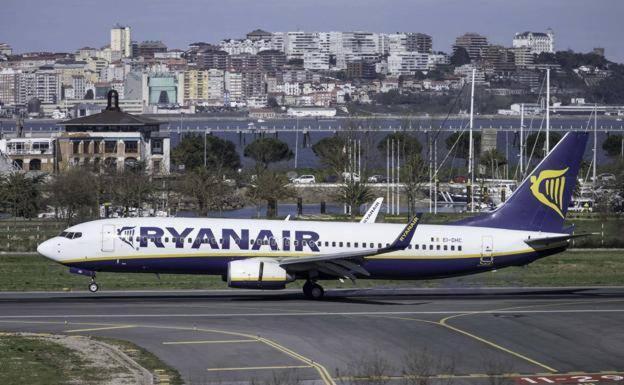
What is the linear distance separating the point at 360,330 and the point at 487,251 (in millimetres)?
12500

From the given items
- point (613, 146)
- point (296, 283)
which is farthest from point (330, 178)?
point (296, 283)

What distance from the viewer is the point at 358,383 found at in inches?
1250

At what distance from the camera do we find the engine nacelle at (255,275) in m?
48.4

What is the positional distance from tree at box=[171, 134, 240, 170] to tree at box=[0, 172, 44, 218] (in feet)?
148

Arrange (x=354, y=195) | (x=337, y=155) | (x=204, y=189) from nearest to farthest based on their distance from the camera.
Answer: (x=204, y=189), (x=354, y=195), (x=337, y=155)

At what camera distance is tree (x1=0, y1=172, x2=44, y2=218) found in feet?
339

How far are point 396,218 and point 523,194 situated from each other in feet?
147

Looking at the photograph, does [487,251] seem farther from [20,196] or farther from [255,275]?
[20,196]

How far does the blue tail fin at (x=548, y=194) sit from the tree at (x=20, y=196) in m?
59.9

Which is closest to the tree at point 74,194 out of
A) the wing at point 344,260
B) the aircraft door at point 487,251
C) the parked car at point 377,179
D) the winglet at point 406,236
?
the wing at point 344,260

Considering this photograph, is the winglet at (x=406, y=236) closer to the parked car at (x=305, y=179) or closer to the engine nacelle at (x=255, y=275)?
the engine nacelle at (x=255, y=275)

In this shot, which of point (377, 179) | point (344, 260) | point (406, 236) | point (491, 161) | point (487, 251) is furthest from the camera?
point (377, 179)

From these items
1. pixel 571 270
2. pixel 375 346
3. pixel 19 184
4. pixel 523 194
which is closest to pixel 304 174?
pixel 19 184

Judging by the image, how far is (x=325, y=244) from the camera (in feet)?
Answer: 167
